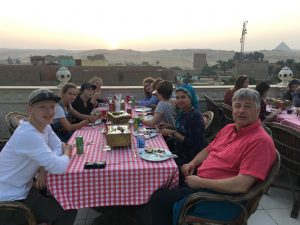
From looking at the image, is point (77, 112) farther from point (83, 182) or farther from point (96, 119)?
point (83, 182)

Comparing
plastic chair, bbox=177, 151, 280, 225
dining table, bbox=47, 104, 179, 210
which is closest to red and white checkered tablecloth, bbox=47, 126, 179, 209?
dining table, bbox=47, 104, 179, 210

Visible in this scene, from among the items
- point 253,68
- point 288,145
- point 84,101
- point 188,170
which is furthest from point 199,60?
point 188,170

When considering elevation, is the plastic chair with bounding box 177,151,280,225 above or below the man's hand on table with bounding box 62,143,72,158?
below

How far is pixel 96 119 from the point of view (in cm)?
365

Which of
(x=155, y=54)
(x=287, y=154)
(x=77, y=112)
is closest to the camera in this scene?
(x=287, y=154)

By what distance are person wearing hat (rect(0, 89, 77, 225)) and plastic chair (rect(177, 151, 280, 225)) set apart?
34.0 inches

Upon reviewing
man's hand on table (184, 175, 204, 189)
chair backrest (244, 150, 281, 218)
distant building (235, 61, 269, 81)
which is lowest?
distant building (235, 61, 269, 81)

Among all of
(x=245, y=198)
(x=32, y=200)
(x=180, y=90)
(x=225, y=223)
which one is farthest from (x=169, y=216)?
(x=180, y=90)

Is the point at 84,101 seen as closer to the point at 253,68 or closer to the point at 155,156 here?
the point at 155,156

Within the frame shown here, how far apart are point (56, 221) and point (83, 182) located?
365 mm

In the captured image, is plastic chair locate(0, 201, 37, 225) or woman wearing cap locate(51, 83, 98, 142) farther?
woman wearing cap locate(51, 83, 98, 142)

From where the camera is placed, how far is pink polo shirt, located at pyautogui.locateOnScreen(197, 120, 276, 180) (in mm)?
1826

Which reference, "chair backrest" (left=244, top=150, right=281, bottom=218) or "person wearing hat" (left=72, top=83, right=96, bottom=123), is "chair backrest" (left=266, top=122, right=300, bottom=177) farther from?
"person wearing hat" (left=72, top=83, right=96, bottom=123)

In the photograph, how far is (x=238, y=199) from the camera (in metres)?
1.87
